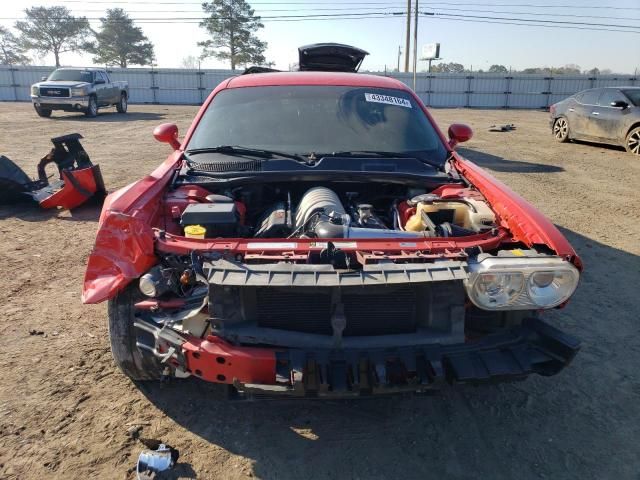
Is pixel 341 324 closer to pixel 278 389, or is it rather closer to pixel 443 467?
pixel 278 389

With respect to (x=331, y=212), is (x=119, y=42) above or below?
above

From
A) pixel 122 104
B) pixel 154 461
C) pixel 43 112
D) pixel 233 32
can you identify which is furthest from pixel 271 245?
pixel 233 32

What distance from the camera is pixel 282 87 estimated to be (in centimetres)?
397

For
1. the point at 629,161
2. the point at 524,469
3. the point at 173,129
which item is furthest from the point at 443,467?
the point at 629,161

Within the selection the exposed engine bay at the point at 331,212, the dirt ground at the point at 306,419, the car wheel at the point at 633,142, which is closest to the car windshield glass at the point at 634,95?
the car wheel at the point at 633,142

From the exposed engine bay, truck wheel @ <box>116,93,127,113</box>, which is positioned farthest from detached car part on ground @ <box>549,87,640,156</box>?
truck wheel @ <box>116,93,127,113</box>

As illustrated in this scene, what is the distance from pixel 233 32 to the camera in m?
39.6

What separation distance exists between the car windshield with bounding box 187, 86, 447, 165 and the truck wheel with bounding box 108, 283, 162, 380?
1.41 metres

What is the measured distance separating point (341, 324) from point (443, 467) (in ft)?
2.90

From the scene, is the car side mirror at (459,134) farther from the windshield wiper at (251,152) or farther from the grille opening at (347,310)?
the grille opening at (347,310)

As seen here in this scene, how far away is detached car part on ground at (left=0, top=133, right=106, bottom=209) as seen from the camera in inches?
250

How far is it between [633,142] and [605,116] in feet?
3.00

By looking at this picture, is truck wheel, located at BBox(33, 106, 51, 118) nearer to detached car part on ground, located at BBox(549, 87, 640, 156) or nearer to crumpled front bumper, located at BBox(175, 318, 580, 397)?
detached car part on ground, located at BBox(549, 87, 640, 156)

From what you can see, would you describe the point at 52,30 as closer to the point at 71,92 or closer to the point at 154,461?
the point at 71,92
